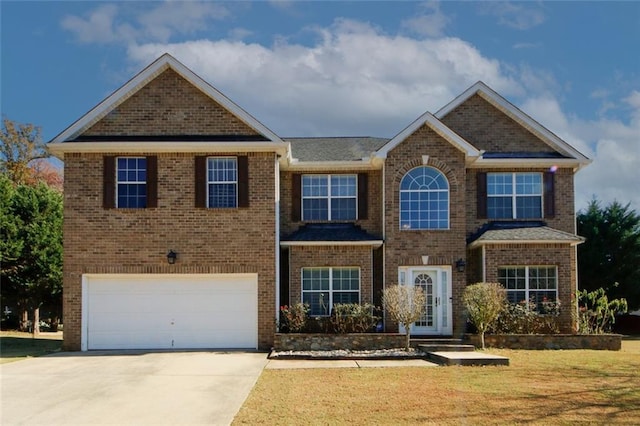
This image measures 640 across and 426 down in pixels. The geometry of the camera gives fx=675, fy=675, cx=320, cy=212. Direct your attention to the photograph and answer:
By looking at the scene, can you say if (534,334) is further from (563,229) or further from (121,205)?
(121,205)

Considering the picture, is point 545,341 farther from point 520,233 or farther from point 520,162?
point 520,162

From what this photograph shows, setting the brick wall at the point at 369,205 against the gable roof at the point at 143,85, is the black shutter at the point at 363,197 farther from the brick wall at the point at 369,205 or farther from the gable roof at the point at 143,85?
the gable roof at the point at 143,85

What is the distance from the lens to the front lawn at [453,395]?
971 centimetres

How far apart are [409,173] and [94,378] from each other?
1088 centimetres

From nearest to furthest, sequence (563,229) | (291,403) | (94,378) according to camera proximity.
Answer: (291,403), (94,378), (563,229)

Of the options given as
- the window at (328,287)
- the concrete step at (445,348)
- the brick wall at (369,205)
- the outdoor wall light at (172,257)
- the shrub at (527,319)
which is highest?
the brick wall at (369,205)

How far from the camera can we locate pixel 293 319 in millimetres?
18875

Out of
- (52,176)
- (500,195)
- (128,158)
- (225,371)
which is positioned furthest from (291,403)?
(52,176)

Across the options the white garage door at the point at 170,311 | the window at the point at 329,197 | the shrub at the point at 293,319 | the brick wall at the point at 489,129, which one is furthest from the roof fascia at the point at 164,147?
the brick wall at the point at 489,129

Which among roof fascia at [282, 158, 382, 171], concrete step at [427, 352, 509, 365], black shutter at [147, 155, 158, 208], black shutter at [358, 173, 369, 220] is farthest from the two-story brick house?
concrete step at [427, 352, 509, 365]

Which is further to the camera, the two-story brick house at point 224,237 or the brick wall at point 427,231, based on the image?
the brick wall at point 427,231

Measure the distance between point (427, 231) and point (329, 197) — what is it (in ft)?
11.3

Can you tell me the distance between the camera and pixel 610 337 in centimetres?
1877

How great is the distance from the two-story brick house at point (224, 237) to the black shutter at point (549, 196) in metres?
Answer: 0.98
